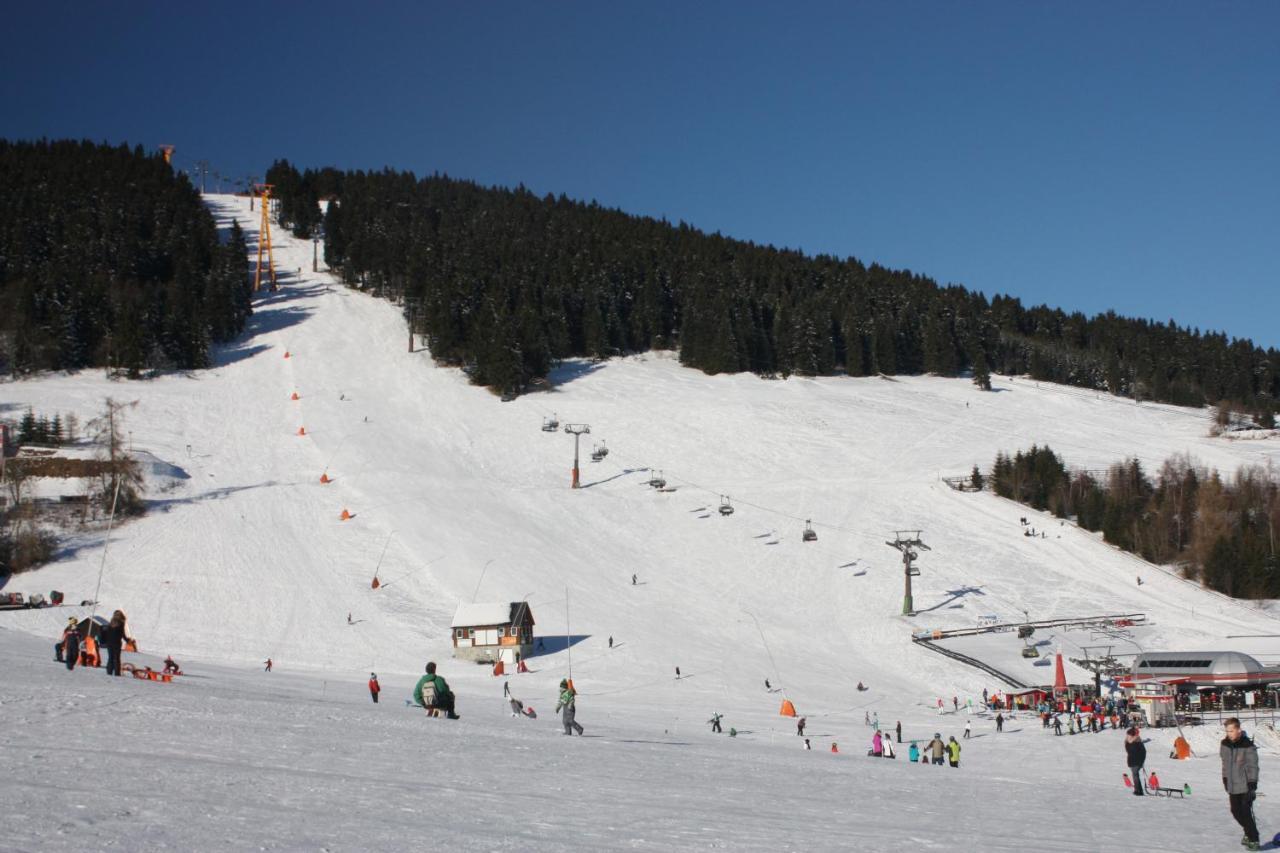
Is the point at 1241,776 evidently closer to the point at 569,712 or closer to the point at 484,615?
the point at 569,712

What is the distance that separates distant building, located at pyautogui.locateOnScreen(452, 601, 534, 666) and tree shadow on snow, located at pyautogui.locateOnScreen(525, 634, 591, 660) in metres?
0.65

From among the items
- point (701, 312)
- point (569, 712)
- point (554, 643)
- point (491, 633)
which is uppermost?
point (701, 312)

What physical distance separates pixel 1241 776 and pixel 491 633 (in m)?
31.7

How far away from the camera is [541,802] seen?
31.2 feet

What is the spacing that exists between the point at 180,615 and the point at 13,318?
55.3 metres

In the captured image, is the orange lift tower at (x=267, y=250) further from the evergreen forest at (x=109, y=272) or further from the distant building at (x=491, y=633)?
the distant building at (x=491, y=633)

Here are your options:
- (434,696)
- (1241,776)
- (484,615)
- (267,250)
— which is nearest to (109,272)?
(267,250)

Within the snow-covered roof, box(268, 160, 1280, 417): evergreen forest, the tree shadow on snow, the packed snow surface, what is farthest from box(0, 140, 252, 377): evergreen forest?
the tree shadow on snow

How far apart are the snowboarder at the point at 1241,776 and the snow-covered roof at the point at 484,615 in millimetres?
31308

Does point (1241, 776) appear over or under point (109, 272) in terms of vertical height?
under

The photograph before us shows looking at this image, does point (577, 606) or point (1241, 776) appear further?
point (577, 606)

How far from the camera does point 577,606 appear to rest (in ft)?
150

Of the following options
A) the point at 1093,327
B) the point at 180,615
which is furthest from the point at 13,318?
the point at 1093,327

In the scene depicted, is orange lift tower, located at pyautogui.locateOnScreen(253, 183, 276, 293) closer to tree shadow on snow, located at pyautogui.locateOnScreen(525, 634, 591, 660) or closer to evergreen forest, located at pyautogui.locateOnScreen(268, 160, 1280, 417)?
evergreen forest, located at pyautogui.locateOnScreen(268, 160, 1280, 417)
